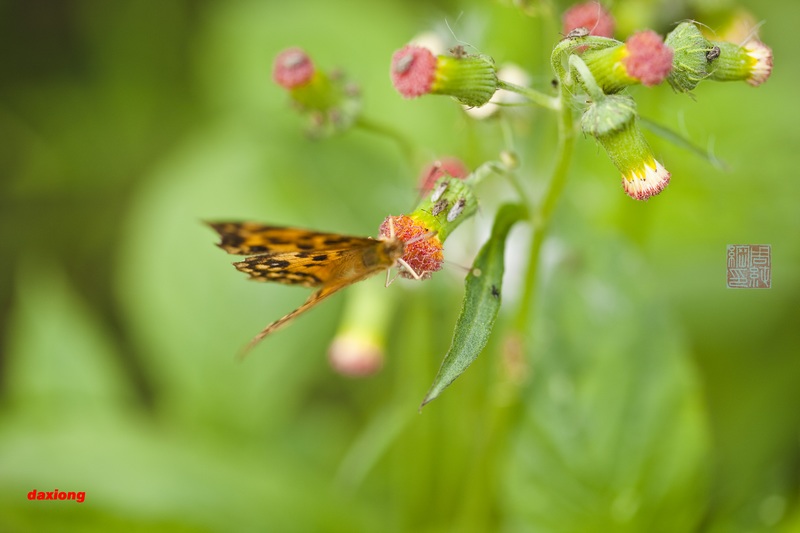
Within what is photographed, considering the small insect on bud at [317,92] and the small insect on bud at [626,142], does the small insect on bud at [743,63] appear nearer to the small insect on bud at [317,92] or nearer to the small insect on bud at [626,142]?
the small insect on bud at [626,142]

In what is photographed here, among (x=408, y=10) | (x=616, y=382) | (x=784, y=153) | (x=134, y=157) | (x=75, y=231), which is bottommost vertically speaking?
(x=616, y=382)

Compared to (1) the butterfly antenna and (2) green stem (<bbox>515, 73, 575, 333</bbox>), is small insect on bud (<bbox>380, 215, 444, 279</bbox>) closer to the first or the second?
(1) the butterfly antenna


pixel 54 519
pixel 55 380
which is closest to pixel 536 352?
pixel 54 519

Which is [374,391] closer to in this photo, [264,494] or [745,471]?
[264,494]

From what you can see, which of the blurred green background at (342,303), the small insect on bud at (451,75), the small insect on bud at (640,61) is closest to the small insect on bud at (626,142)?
the small insect on bud at (640,61)

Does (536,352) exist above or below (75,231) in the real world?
below

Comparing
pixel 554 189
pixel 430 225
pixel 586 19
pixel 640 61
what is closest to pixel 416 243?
pixel 430 225

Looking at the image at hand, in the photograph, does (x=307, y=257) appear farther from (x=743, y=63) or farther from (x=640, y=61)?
(x=743, y=63)
